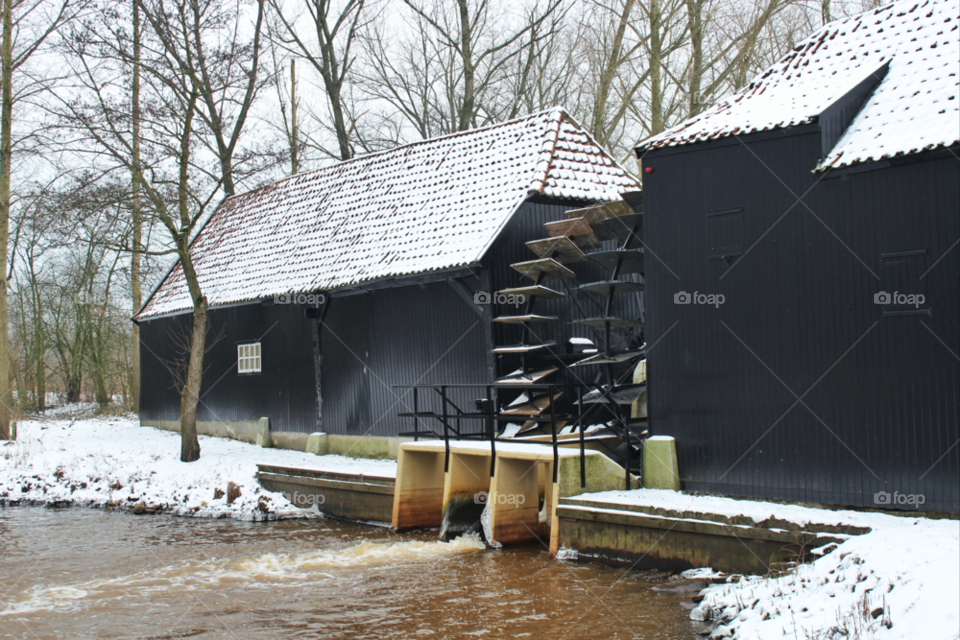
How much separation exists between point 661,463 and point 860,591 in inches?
130

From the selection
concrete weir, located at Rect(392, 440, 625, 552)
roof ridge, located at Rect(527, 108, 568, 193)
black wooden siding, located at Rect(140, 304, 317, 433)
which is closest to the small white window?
black wooden siding, located at Rect(140, 304, 317, 433)

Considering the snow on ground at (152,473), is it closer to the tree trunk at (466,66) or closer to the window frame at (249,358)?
the window frame at (249,358)

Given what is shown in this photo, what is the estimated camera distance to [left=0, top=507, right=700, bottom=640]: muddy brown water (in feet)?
23.0

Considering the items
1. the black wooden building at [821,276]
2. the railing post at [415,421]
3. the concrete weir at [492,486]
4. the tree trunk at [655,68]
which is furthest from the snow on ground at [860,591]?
the tree trunk at [655,68]

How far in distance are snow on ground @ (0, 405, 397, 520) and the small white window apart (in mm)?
1448

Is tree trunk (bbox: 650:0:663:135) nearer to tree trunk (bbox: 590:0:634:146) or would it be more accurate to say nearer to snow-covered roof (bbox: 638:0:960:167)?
tree trunk (bbox: 590:0:634:146)

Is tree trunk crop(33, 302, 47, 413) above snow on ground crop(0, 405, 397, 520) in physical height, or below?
above

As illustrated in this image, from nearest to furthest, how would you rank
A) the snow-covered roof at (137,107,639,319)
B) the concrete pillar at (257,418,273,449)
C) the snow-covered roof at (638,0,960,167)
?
the snow-covered roof at (638,0,960,167)
the snow-covered roof at (137,107,639,319)
the concrete pillar at (257,418,273,449)

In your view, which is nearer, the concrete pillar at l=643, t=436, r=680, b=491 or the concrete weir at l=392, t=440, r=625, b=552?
the concrete pillar at l=643, t=436, r=680, b=491

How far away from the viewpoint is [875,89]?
8727 mm

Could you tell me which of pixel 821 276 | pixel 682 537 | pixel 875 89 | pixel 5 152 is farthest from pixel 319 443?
pixel 875 89

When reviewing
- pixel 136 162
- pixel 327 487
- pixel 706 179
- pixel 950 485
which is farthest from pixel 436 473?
pixel 136 162

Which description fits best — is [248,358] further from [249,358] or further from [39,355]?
[39,355]

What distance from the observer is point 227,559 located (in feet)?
31.3
